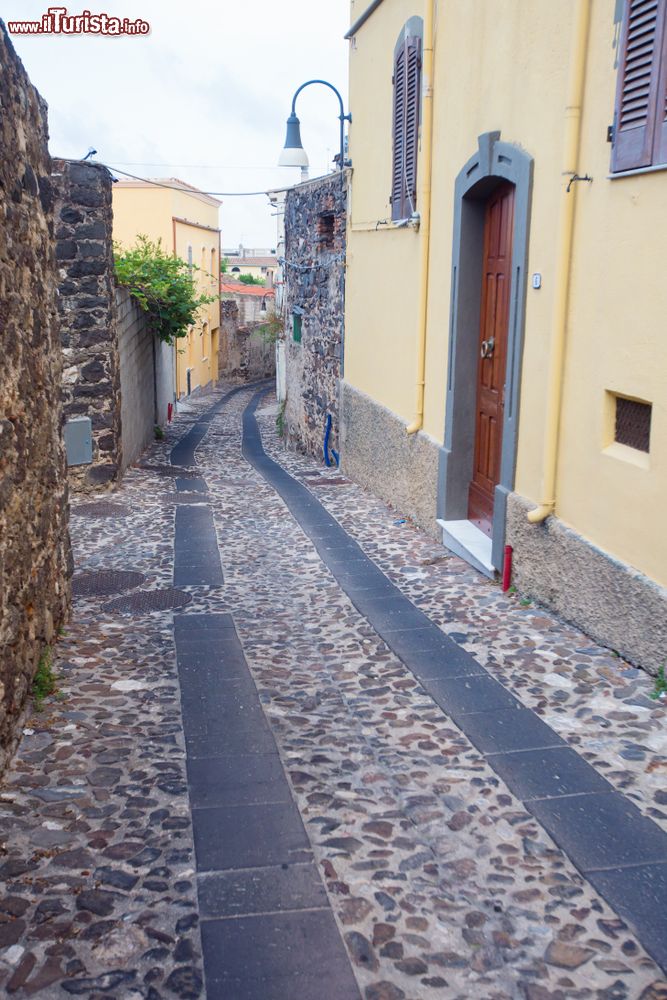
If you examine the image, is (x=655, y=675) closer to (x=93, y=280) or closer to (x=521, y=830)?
(x=521, y=830)

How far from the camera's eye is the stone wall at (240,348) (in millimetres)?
35562

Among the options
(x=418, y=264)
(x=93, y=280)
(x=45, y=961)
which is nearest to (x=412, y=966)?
(x=45, y=961)

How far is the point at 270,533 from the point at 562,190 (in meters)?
4.18

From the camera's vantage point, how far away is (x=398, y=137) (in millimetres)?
9023

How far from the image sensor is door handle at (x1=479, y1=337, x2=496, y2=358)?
7.02 metres

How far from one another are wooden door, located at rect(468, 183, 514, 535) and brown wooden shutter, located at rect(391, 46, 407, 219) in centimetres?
210

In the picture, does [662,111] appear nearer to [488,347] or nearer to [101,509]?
[488,347]

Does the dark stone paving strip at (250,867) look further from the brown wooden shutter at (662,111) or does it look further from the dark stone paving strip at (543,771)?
the brown wooden shutter at (662,111)

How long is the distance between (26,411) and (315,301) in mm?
9600

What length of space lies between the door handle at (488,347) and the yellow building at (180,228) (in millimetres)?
18048

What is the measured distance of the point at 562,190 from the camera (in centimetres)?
527

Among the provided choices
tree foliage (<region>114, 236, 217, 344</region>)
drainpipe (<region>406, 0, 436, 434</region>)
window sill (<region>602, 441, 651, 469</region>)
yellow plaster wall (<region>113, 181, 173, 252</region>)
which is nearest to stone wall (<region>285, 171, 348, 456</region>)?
tree foliage (<region>114, 236, 217, 344</region>)

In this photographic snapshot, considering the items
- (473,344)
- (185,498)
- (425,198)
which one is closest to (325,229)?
(425,198)

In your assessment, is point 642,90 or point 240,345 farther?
point 240,345
